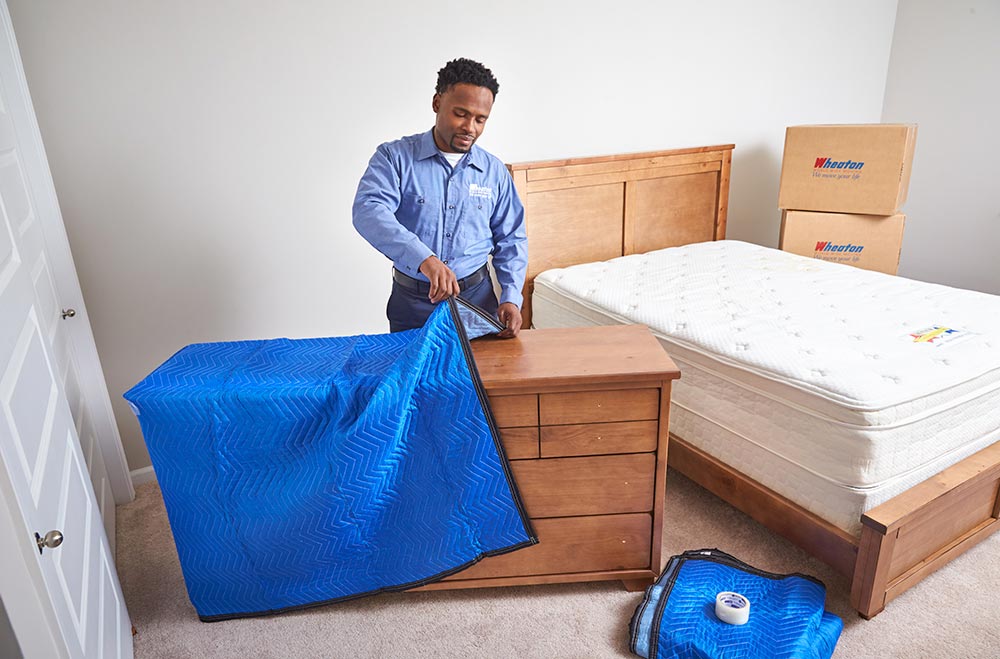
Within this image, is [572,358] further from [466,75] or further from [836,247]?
[836,247]

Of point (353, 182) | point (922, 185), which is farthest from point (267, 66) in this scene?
point (922, 185)

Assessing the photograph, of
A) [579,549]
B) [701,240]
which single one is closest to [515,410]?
[579,549]

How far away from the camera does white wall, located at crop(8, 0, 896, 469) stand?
2.07m

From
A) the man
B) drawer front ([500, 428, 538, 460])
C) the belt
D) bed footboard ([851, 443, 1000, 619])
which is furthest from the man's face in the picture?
bed footboard ([851, 443, 1000, 619])

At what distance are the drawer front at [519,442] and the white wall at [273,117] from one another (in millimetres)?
1221

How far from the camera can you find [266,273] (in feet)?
7.97

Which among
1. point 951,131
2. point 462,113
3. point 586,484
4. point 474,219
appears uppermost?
point 462,113

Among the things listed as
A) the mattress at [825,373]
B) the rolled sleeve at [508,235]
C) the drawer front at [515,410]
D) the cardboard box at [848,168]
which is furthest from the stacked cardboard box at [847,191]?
the drawer front at [515,410]

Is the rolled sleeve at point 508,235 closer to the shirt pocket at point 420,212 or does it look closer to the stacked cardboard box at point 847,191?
the shirt pocket at point 420,212

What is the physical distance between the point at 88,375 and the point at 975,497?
2.79m

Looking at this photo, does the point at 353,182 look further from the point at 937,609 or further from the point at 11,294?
the point at 937,609

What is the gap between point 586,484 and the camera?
1.67 metres

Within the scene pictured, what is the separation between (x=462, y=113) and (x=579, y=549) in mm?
1251

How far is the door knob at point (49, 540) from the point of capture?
107 cm
